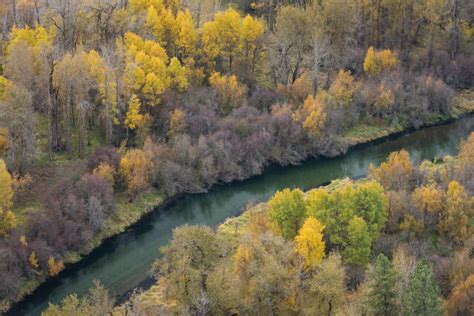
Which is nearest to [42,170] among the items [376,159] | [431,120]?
[376,159]

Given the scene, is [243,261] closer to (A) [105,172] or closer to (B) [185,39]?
(A) [105,172]

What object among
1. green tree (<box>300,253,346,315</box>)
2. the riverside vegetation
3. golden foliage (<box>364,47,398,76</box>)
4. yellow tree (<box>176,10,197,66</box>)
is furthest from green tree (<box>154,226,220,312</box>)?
golden foliage (<box>364,47,398,76</box>)

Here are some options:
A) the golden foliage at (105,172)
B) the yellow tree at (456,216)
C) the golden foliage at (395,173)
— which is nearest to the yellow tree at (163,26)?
the golden foliage at (105,172)

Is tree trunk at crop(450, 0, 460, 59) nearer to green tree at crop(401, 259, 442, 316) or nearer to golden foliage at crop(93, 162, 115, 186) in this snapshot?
golden foliage at crop(93, 162, 115, 186)

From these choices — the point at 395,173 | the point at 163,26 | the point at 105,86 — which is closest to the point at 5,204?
the point at 105,86

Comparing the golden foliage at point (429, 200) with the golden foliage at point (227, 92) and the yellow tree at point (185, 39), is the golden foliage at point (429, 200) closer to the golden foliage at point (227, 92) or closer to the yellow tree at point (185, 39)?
the golden foliage at point (227, 92)

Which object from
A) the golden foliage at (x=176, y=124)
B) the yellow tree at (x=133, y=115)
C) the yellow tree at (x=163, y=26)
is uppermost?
the yellow tree at (x=163, y=26)

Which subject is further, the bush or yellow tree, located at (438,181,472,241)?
the bush
